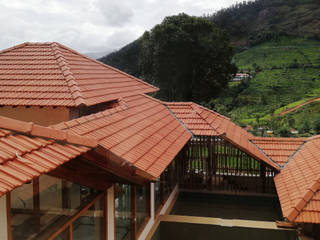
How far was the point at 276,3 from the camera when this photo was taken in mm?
45062

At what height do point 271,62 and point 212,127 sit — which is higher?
point 271,62

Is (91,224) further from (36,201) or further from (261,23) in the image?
(261,23)

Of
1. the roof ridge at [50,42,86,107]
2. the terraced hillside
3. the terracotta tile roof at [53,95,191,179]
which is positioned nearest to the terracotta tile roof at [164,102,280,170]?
the terracotta tile roof at [53,95,191,179]

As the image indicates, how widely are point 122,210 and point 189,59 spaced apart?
2334cm

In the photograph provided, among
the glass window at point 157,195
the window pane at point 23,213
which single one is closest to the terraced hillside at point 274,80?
the glass window at point 157,195

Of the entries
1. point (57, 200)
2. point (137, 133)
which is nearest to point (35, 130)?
point (57, 200)

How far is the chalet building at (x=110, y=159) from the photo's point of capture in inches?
136

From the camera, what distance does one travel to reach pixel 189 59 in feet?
92.7

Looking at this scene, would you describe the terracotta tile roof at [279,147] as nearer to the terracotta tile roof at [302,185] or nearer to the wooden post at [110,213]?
the terracotta tile roof at [302,185]

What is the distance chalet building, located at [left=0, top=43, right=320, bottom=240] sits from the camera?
345 centimetres

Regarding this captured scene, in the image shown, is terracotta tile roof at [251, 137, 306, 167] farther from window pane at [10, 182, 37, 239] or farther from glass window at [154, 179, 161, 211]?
window pane at [10, 182, 37, 239]

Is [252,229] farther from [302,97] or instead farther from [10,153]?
[302,97]

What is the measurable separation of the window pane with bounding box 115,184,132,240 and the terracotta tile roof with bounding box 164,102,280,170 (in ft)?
13.7

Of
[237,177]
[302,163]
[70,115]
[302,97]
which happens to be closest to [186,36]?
[302,97]
